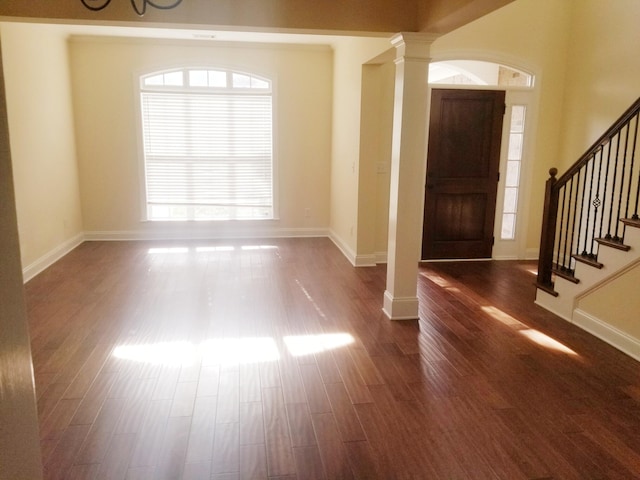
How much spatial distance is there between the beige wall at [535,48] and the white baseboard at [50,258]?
5.11 meters

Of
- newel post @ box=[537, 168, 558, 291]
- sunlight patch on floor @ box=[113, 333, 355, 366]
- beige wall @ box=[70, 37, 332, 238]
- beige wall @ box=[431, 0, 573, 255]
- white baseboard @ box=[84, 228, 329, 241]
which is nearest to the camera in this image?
sunlight patch on floor @ box=[113, 333, 355, 366]

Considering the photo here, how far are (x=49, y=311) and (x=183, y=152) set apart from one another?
11.4ft

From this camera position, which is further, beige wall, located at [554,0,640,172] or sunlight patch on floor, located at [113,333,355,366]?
beige wall, located at [554,0,640,172]

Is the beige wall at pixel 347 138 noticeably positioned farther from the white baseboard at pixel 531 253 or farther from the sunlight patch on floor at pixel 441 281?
the white baseboard at pixel 531 253

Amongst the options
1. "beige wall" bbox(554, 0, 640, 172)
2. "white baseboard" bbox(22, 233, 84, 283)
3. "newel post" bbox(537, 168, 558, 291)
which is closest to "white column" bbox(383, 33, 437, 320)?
"newel post" bbox(537, 168, 558, 291)

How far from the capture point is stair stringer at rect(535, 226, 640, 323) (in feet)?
11.9

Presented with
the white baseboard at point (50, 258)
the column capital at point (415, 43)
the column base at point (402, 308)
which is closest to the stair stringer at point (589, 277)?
the column base at point (402, 308)

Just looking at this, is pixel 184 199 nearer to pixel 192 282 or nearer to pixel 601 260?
pixel 192 282

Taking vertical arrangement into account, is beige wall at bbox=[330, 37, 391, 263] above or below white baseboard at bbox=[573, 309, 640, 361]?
above

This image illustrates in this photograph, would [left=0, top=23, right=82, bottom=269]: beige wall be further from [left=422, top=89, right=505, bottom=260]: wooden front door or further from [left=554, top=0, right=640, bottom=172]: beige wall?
[left=554, top=0, right=640, bottom=172]: beige wall

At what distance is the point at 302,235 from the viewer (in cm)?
763

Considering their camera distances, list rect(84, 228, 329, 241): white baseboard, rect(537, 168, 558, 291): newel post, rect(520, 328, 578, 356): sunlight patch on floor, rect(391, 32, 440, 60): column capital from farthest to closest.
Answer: rect(84, 228, 329, 241): white baseboard < rect(537, 168, 558, 291): newel post < rect(391, 32, 440, 60): column capital < rect(520, 328, 578, 356): sunlight patch on floor

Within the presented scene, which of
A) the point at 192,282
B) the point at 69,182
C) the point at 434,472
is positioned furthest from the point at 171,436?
the point at 69,182

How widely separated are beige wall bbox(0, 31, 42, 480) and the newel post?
14.6 feet
